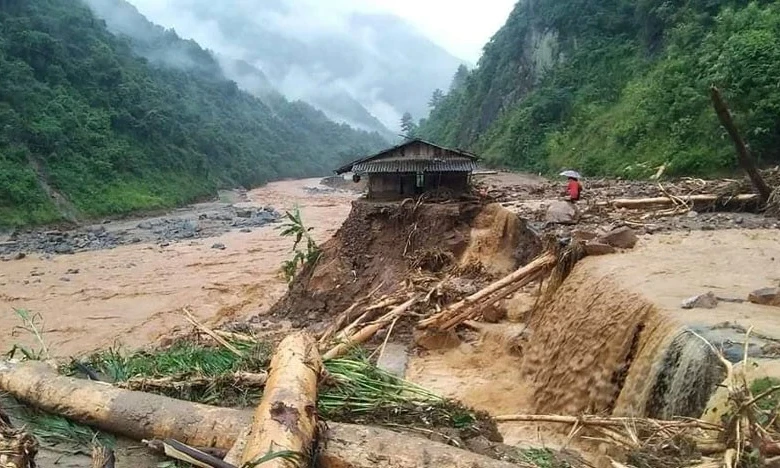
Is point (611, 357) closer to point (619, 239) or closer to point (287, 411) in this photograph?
point (619, 239)

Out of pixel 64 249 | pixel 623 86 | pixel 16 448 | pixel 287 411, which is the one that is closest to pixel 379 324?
pixel 287 411

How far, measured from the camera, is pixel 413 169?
15148mm

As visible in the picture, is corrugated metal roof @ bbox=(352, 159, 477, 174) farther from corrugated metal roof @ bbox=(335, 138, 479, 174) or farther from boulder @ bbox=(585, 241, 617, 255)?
boulder @ bbox=(585, 241, 617, 255)

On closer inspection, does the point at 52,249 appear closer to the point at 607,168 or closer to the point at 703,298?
the point at 607,168

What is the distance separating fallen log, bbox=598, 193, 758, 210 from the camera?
10641 millimetres

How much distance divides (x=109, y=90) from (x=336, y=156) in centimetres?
5172

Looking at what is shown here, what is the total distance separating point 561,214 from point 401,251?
122 inches

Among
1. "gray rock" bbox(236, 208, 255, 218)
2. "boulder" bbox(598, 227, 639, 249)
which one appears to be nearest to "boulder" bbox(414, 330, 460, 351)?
"boulder" bbox(598, 227, 639, 249)

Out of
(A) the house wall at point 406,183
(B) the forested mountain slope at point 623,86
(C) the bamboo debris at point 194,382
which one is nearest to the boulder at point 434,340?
(C) the bamboo debris at point 194,382

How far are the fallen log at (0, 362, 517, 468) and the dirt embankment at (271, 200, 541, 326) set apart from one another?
19.0 feet

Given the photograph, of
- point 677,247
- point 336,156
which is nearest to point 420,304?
point 677,247

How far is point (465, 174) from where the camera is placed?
15.9 metres

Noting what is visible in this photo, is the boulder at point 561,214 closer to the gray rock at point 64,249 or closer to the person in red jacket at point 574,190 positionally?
the person in red jacket at point 574,190

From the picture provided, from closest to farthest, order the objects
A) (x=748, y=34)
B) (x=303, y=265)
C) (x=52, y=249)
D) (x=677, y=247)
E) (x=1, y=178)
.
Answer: (x=677, y=247) → (x=303, y=265) → (x=748, y=34) → (x=52, y=249) → (x=1, y=178)
